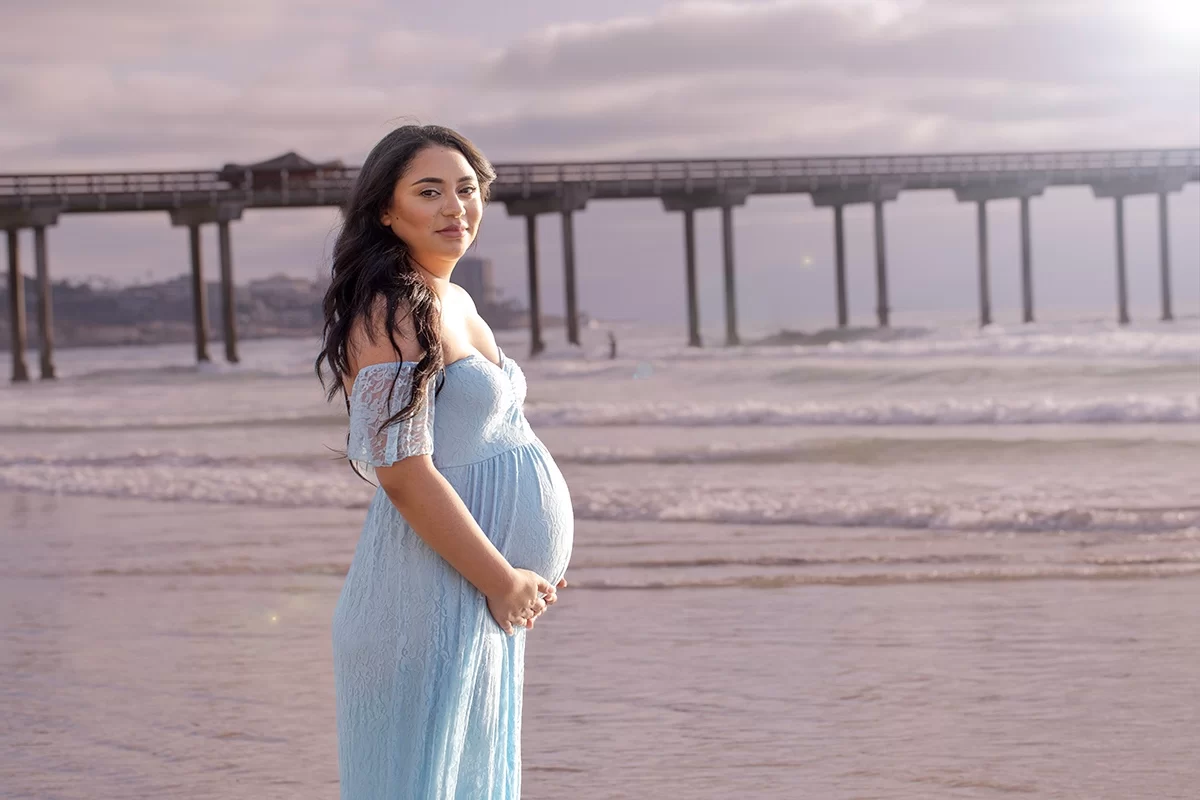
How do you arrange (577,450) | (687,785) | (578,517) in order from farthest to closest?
(577,450)
(578,517)
(687,785)

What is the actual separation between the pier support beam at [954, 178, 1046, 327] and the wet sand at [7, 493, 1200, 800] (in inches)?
1222

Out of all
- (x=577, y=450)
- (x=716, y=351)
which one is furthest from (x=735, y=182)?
(x=577, y=450)

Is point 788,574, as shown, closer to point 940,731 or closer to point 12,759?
point 940,731

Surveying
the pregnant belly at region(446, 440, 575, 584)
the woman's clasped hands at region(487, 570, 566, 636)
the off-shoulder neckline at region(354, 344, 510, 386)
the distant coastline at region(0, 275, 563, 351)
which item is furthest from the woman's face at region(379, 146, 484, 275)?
the distant coastline at region(0, 275, 563, 351)

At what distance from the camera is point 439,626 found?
199cm

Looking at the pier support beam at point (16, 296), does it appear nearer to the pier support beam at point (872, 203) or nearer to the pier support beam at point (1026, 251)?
the pier support beam at point (872, 203)

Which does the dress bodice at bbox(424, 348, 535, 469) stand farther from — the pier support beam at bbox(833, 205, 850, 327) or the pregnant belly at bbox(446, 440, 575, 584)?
the pier support beam at bbox(833, 205, 850, 327)

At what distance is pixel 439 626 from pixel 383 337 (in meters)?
0.41

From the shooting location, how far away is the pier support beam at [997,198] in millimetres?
35844

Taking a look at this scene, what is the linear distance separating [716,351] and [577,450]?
2039cm

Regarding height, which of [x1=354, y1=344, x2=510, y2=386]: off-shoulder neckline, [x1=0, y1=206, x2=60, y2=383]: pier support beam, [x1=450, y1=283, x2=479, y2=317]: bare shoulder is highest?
[x1=0, y1=206, x2=60, y2=383]: pier support beam

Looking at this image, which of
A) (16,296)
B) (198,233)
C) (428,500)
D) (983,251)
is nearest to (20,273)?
(16,296)

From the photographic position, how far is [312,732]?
4012 millimetres

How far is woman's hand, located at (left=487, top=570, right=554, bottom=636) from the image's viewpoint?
6.61ft
